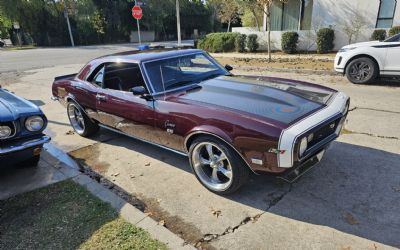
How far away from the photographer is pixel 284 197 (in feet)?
11.9

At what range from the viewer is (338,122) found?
3637 millimetres

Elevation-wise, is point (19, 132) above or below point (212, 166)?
above

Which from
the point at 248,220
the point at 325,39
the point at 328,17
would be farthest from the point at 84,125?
the point at 328,17

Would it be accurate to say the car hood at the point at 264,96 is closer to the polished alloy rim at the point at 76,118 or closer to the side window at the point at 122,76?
the side window at the point at 122,76

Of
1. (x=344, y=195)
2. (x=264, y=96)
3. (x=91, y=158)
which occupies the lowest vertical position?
(x=91, y=158)

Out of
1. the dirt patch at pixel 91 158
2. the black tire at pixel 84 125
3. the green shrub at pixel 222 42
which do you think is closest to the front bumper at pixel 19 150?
the dirt patch at pixel 91 158

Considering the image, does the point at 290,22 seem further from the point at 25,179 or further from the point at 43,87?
the point at 25,179

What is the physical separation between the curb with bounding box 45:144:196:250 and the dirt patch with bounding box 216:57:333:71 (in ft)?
30.6

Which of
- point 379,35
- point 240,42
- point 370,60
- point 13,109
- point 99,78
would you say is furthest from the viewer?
point 240,42

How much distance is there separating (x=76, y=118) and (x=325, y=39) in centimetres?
1254

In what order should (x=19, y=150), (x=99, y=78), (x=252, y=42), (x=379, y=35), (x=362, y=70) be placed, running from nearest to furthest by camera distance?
1. (x=19, y=150)
2. (x=99, y=78)
3. (x=362, y=70)
4. (x=379, y=35)
5. (x=252, y=42)

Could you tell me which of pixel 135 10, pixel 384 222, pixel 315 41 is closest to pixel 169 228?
pixel 384 222

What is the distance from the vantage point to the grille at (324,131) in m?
3.30

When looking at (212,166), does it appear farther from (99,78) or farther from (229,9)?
(229,9)
